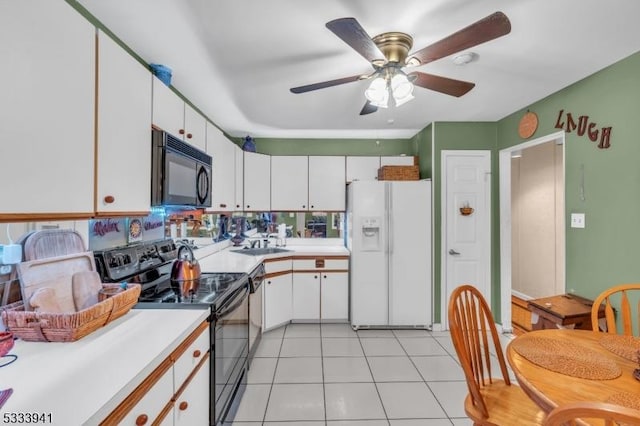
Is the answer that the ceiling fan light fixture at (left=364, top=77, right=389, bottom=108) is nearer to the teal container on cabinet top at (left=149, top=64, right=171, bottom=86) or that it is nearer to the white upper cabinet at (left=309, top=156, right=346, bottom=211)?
the teal container on cabinet top at (left=149, top=64, right=171, bottom=86)

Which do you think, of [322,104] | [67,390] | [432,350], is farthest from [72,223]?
[432,350]

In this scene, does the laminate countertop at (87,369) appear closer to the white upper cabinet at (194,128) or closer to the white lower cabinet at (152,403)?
the white lower cabinet at (152,403)

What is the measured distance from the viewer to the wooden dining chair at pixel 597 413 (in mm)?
671

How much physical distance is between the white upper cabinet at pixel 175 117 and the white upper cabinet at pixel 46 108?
0.55 meters

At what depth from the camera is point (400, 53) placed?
170 centimetres

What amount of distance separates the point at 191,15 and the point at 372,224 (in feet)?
8.27

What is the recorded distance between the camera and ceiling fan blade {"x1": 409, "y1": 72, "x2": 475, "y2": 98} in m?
1.73

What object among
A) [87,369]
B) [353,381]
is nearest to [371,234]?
[353,381]

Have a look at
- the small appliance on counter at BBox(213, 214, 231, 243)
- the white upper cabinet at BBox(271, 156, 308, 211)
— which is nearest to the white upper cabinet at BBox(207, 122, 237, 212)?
the small appliance on counter at BBox(213, 214, 231, 243)

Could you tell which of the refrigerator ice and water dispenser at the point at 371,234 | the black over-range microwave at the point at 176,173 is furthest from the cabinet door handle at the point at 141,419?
the refrigerator ice and water dispenser at the point at 371,234

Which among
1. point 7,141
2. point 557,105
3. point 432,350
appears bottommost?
point 432,350

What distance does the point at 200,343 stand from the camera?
1.45 metres

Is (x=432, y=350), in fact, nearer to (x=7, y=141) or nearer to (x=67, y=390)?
(x=67, y=390)

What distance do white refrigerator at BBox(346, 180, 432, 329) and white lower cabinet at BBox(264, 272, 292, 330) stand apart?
2.52ft
